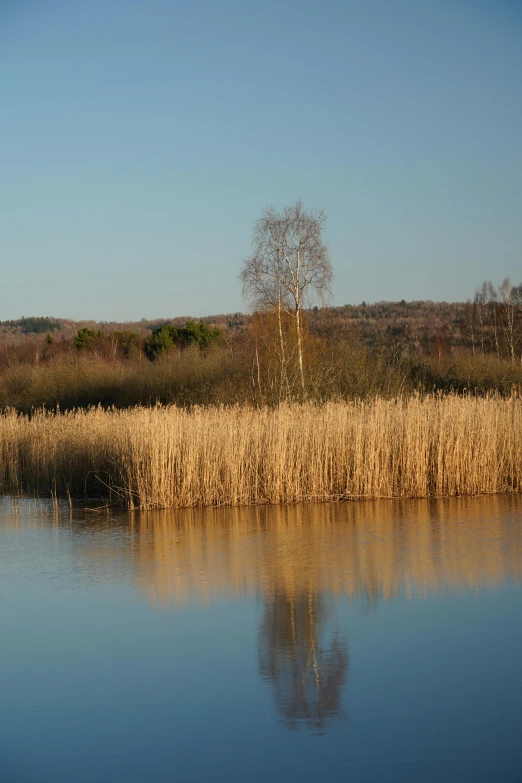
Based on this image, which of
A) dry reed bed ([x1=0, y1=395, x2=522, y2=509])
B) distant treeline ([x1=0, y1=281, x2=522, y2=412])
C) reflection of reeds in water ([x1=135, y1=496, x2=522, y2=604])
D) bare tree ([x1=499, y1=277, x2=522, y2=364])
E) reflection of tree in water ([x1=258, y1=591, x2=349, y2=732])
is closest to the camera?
reflection of tree in water ([x1=258, y1=591, x2=349, y2=732])

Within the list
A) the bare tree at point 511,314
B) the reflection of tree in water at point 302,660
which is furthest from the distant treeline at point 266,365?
the reflection of tree in water at point 302,660

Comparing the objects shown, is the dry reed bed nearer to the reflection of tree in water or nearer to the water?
the water

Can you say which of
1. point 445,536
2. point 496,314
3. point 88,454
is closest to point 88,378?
point 88,454

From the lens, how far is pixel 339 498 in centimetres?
1208

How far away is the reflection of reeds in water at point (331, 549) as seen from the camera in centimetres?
724

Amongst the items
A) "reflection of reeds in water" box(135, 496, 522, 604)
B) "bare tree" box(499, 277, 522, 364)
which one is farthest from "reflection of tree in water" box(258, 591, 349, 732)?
"bare tree" box(499, 277, 522, 364)

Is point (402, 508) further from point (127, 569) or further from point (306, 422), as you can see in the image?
point (127, 569)

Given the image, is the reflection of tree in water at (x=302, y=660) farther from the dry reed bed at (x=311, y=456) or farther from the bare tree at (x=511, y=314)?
the bare tree at (x=511, y=314)

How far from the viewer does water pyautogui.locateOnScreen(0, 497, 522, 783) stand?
160 inches

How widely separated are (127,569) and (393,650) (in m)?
3.17

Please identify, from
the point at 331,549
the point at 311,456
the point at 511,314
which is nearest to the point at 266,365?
the point at 311,456

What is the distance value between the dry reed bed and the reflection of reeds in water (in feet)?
1.56

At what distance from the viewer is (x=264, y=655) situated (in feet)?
18.1

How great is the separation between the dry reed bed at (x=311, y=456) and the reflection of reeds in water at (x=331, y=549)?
48 cm
